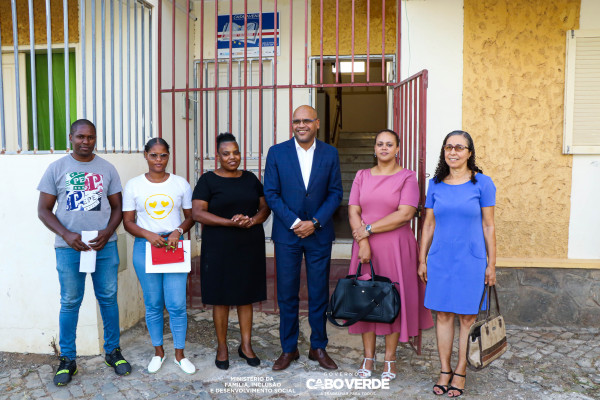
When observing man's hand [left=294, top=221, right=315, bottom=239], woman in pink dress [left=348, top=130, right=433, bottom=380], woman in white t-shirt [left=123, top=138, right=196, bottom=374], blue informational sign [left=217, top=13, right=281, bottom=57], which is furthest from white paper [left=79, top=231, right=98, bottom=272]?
blue informational sign [left=217, top=13, right=281, bottom=57]

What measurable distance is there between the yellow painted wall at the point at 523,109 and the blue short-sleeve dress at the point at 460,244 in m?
1.75

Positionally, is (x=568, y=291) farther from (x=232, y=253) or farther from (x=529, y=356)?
(x=232, y=253)

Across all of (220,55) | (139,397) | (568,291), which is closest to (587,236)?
(568,291)

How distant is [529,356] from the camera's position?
395 centimetres

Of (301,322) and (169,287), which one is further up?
(169,287)

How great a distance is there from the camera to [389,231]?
10.9ft

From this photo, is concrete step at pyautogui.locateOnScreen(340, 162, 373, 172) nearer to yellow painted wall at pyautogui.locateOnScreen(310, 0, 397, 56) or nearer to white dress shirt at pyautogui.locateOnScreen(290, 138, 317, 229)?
yellow painted wall at pyautogui.locateOnScreen(310, 0, 397, 56)

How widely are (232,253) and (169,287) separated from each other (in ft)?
1.63

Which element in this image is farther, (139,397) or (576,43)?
(576,43)

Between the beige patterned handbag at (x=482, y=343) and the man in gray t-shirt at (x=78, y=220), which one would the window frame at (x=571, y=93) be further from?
the man in gray t-shirt at (x=78, y=220)

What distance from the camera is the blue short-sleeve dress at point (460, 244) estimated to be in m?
3.07

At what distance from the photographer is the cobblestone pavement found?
129 inches

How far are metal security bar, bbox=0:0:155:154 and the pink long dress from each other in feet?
7.17

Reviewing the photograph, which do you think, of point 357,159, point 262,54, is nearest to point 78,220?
point 262,54
